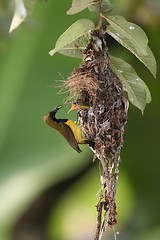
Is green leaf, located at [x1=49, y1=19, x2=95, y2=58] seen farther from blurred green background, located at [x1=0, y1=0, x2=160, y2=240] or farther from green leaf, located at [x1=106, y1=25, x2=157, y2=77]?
blurred green background, located at [x1=0, y1=0, x2=160, y2=240]

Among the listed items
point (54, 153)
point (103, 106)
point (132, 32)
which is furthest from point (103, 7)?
point (54, 153)

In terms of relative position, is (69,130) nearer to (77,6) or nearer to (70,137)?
(70,137)

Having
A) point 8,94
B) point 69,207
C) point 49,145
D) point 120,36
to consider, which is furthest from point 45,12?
point 120,36


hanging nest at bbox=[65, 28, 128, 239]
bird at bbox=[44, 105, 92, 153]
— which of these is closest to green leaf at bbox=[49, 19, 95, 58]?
hanging nest at bbox=[65, 28, 128, 239]

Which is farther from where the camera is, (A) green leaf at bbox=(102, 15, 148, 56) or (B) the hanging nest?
(B) the hanging nest

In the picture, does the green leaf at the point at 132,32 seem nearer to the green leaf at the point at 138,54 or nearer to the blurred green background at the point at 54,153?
the green leaf at the point at 138,54
